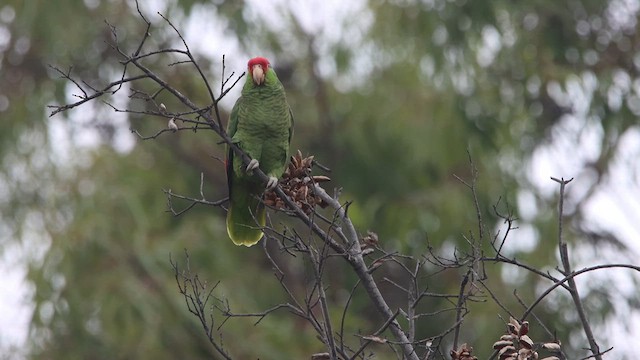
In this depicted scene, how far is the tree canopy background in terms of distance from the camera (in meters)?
7.06

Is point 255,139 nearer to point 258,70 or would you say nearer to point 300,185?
point 258,70

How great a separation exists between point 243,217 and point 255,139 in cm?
40

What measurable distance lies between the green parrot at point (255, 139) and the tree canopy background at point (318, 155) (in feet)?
8.35

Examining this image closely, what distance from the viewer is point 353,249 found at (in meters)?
3.12

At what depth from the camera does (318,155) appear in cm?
884

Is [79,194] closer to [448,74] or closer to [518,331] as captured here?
[448,74]

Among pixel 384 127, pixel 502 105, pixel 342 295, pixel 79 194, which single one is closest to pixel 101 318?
pixel 79 194

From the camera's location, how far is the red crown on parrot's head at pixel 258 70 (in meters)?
4.30

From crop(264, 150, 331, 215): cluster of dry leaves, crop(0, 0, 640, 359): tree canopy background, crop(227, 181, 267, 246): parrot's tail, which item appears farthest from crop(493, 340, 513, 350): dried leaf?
crop(0, 0, 640, 359): tree canopy background

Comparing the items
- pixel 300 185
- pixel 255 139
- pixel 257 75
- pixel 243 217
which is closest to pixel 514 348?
pixel 300 185

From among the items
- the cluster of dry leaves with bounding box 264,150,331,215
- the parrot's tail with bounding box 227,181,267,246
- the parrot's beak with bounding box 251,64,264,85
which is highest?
the parrot's beak with bounding box 251,64,264,85

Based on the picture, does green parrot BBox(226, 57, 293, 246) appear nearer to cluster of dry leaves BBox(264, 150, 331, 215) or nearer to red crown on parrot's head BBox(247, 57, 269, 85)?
red crown on parrot's head BBox(247, 57, 269, 85)

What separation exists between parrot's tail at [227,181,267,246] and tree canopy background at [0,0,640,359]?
2508 millimetres

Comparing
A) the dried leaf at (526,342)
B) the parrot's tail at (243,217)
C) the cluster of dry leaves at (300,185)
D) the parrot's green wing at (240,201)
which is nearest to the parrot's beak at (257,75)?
the parrot's green wing at (240,201)
